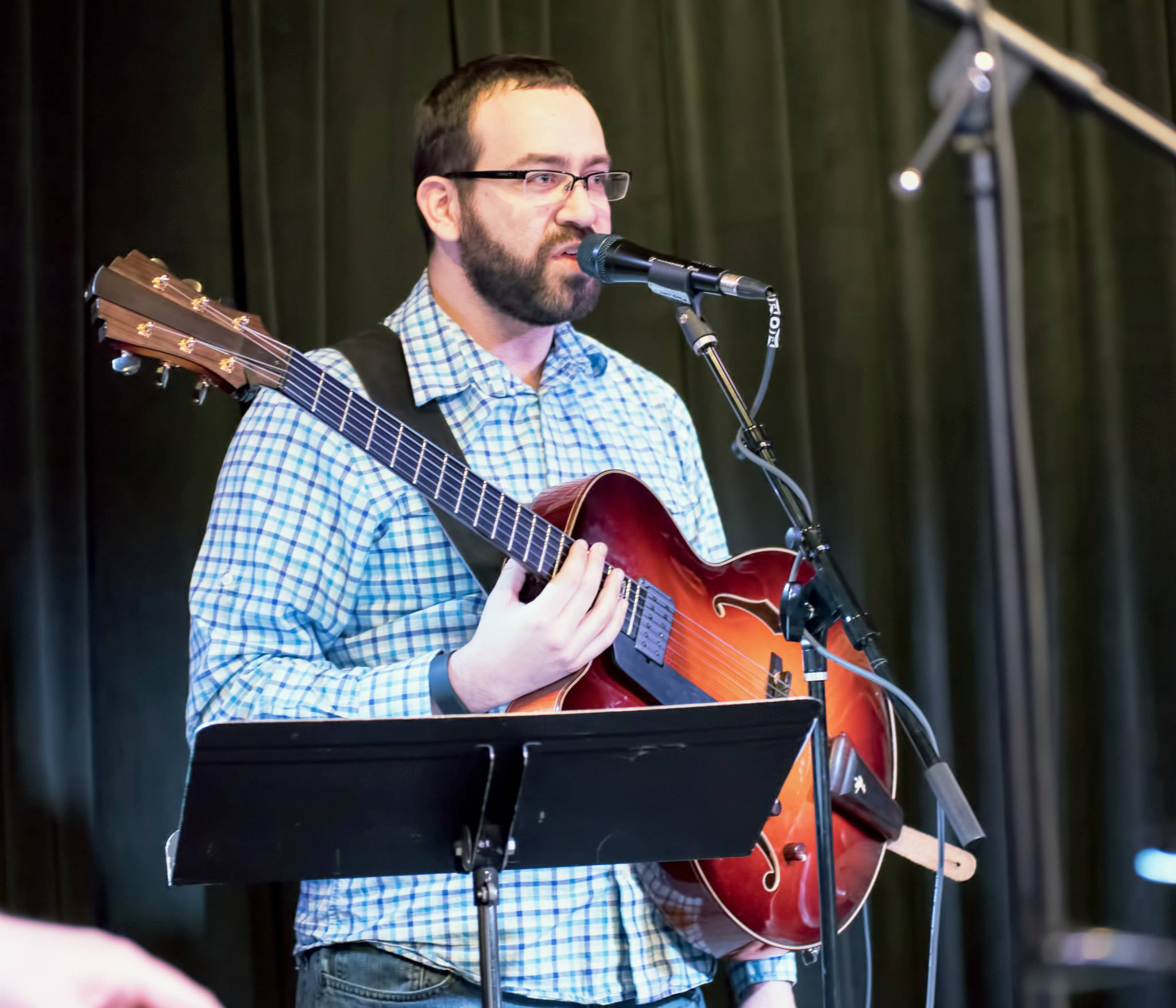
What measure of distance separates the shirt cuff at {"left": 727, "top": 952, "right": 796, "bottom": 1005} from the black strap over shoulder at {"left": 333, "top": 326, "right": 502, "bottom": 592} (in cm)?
72

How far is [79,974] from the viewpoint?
56 centimetres

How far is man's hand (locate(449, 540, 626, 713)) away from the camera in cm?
158

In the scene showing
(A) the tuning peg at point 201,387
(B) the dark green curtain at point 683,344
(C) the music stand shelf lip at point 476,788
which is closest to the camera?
(C) the music stand shelf lip at point 476,788

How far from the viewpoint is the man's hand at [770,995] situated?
1.92 metres

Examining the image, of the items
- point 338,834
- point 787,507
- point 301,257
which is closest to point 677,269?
point 787,507

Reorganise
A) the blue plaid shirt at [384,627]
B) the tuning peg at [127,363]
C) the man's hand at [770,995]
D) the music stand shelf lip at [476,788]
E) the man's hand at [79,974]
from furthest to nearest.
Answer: the man's hand at [770,995] → the blue plaid shirt at [384,627] → the tuning peg at [127,363] → the music stand shelf lip at [476,788] → the man's hand at [79,974]

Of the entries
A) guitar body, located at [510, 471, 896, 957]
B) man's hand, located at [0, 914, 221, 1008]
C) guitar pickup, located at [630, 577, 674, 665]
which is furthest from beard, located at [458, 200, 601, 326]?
man's hand, located at [0, 914, 221, 1008]

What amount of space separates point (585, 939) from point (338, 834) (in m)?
0.55

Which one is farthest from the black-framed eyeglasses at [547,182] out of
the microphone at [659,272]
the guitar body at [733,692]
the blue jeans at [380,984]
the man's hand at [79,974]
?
the man's hand at [79,974]

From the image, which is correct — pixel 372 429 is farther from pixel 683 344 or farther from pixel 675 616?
pixel 683 344

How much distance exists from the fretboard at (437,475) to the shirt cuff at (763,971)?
71cm

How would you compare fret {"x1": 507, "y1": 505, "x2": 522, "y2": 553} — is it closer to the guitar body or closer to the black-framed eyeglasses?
the guitar body

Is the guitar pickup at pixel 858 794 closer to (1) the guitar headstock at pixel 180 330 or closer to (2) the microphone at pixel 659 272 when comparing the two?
(2) the microphone at pixel 659 272

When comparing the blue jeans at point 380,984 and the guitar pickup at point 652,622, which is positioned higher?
the guitar pickup at point 652,622
